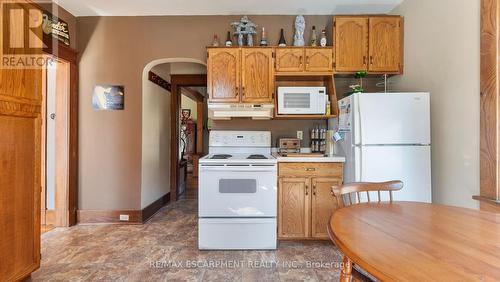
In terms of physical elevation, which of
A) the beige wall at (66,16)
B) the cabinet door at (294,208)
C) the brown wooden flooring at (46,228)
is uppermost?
the beige wall at (66,16)

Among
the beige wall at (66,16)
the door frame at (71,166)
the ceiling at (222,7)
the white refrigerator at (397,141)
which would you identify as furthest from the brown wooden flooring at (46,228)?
the white refrigerator at (397,141)

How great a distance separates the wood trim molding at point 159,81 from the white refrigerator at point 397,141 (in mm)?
2669

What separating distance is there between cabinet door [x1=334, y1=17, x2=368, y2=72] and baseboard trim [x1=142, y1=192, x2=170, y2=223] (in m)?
2.95

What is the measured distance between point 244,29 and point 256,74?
1.93 feet

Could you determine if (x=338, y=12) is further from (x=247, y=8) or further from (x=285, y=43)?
(x=247, y=8)

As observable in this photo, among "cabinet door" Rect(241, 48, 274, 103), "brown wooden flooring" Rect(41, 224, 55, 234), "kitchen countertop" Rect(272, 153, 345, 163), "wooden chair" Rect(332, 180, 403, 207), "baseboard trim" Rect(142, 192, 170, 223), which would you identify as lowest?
"brown wooden flooring" Rect(41, 224, 55, 234)

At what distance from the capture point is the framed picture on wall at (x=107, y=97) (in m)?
3.14

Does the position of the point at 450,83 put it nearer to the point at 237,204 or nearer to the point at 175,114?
the point at 237,204

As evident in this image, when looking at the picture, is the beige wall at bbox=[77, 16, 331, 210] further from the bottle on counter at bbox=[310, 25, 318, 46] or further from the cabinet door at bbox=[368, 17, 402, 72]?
the cabinet door at bbox=[368, 17, 402, 72]

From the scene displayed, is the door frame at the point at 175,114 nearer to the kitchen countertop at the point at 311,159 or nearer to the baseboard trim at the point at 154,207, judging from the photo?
the baseboard trim at the point at 154,207

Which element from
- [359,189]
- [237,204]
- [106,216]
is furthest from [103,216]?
[359,189]

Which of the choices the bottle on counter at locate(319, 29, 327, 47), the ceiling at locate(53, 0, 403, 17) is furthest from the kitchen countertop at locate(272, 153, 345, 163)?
the ceiling at locate(53, 0, 403, 17)

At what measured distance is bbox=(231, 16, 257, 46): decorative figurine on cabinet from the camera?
2932 millimetres

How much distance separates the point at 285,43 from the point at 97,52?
235 cm
